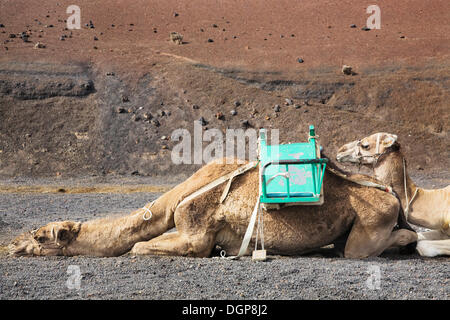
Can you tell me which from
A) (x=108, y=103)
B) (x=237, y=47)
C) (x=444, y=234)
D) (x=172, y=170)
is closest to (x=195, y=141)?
(x=172, y=170)

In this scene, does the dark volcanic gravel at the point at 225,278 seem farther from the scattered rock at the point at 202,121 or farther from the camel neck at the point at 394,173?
the scattered rock at the point at 202,121

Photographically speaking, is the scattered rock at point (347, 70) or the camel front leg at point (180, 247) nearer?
the camel front leg at point (180, 247)

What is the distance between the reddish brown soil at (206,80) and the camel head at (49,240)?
15261mm

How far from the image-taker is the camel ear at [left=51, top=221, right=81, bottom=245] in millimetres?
8078

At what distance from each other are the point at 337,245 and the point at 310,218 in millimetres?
652

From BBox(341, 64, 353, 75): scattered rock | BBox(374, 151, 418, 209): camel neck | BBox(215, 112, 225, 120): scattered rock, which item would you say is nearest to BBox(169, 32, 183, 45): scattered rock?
BBox(215, 112, 225, 120): scattered rock

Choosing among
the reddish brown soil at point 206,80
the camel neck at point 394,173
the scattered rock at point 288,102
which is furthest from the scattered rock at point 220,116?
the camel neck at point 394,173

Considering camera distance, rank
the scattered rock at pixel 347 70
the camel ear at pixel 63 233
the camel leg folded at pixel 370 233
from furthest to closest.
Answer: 1. the scattered rock at pixel 347 70
2. the camel ear at pixel 63 233
3. the camel leg folded at pixel 370 233

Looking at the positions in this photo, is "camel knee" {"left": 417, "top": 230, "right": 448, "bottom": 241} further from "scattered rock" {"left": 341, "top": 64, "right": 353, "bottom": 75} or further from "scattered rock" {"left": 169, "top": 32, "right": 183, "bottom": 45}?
"scattered rock" {"left": 169, "top": 32, "right": 183, "bottom": 45}

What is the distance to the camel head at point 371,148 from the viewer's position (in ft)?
29.3

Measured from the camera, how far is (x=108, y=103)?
27422 mm

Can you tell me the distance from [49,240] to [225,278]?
2652 millimetres

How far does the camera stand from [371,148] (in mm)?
9023

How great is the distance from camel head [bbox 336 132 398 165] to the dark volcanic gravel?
1.55 meters
